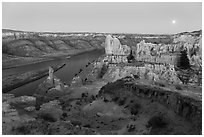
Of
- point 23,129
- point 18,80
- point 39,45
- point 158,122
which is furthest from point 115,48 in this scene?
point 39,45

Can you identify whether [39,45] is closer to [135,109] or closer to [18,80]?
[18,80]

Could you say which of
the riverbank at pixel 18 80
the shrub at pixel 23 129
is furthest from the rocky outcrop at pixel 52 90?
the shrub at pixel 23 129

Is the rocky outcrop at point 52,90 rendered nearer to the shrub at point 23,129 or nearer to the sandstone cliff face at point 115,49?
the sandstone cliff face at point 115,49

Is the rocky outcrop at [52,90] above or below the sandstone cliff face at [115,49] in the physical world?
below

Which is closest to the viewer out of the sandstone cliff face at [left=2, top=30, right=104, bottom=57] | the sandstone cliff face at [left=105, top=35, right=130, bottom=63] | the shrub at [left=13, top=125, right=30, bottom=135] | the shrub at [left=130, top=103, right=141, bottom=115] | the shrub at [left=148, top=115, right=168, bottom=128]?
the shrub at [left=13, top=125, right=30, bottom=135]

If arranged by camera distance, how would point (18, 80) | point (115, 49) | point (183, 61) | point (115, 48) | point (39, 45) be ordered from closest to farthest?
1. point (183, 61)
2. point (18, 80)
3. point (115, 49)
4. point (115, 48)
5. point (39, 45)

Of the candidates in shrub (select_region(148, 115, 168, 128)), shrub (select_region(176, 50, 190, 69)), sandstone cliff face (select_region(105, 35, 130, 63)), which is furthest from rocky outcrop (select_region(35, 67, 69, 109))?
shrub (select_region(148, 115, 168, 128))

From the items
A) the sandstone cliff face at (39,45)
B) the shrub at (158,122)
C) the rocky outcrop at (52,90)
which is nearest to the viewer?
the shrub at (158,122)

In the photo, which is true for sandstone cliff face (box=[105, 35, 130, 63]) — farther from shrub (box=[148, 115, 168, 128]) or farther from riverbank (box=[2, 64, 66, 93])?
shrub (box=[148, 115, 168, 128])

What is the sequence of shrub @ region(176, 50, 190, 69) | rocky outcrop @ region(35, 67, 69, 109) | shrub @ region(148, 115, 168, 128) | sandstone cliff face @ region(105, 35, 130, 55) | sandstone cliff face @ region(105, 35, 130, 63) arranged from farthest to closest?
sandstone cliff face @ region(105, 35, 130, 55)
sandstone cliff face @ region(105, 35, 130, 63)
shrub @ region(176, 50, 190, 69)
rocky outcrop @ region(35, 67, 69, 109)
shrub @ region(148, 115, 168, 128)

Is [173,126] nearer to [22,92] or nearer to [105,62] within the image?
[22,92]

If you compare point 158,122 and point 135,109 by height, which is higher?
A: point 158,122
